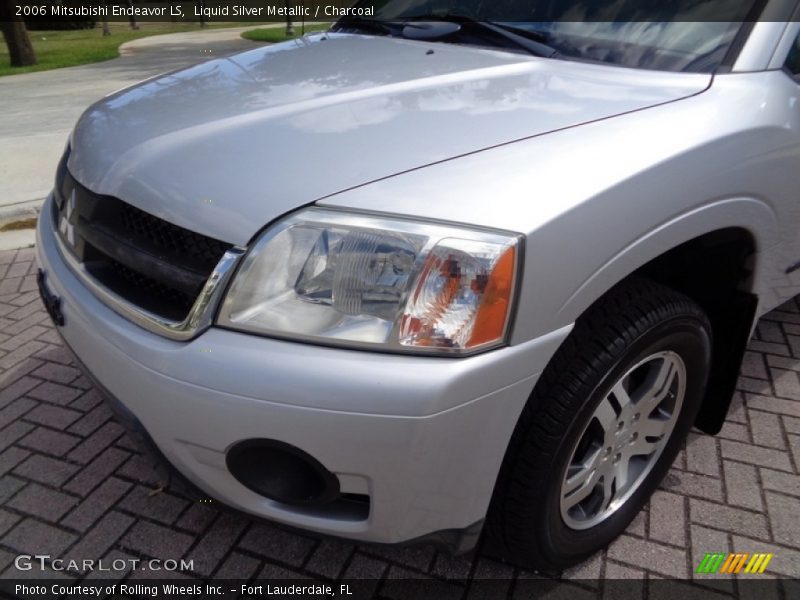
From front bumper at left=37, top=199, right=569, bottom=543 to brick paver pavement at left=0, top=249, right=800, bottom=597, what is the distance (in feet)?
0.56

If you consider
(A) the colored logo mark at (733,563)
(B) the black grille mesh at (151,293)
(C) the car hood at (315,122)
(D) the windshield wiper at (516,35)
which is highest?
(D) the windshield wiper at (516,35)

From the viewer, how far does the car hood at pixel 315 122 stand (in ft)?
5.03

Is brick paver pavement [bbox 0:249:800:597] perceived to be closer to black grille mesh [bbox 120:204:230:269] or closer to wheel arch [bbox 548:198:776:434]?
wheel arch [bbox 548:198:776:434]

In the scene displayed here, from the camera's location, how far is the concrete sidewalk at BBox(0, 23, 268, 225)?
5.10 meters

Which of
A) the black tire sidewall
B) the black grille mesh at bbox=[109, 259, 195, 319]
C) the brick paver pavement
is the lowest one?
the brick paver pavement

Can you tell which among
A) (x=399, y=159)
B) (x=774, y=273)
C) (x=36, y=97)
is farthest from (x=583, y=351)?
(x=36, y=97)

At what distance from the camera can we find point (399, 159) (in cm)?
154

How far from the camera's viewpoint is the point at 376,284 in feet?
4.64

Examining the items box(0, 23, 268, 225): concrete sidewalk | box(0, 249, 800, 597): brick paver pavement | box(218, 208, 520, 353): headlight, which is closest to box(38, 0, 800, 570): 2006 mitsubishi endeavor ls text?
box(218, 208, 520, 353): headlight

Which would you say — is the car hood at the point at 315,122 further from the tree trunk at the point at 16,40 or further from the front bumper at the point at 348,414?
the tree trunk at the point at 16,40

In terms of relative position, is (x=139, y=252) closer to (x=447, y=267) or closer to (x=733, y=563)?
(x=447, y=267)

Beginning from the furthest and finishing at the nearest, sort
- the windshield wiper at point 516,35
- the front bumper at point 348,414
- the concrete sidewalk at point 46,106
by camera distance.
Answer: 1. the concrete sidewalk at point 46,106
2. the windshield wiper at point 516,35
3. the front bumper at point 348,414

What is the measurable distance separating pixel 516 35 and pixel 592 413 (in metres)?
1.32

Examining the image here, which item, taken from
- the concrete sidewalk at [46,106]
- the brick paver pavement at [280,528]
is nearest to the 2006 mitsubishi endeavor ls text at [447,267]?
the brick paver pavement at [280,528]
